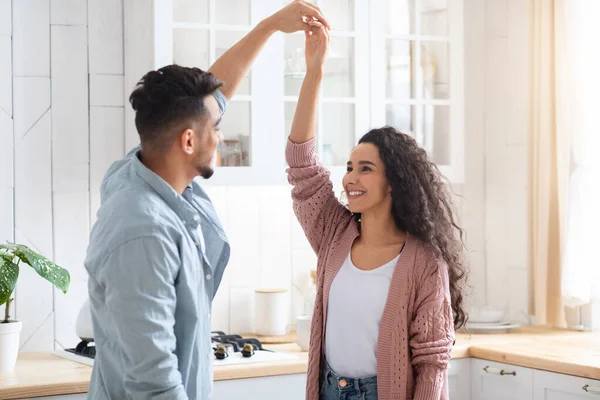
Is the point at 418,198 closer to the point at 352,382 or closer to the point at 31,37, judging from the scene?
the point at 352,382

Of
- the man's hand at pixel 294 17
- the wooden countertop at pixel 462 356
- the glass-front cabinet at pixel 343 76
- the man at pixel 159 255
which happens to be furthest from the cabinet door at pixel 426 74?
the man at pixel 159 255

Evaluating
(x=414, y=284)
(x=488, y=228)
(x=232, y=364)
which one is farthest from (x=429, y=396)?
(x=488, y=228)

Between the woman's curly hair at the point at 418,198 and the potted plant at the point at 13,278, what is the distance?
104 centimetres

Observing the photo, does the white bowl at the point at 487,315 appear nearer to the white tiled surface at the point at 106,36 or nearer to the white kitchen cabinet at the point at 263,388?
the white kitchen cabinet at the point at 263,388

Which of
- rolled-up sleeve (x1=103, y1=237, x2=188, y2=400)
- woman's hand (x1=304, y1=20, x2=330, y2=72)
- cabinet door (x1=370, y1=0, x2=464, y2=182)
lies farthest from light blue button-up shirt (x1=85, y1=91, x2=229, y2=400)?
cabinet door (x1=370, y1=0, x2=464, y2=182)

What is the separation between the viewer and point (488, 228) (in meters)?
3.91

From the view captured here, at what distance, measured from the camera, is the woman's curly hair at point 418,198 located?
2.30 meters

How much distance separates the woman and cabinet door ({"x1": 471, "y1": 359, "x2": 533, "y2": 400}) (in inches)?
26.7

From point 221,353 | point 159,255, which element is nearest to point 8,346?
point 221,353

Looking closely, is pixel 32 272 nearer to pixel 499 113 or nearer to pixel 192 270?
pixel 192 270

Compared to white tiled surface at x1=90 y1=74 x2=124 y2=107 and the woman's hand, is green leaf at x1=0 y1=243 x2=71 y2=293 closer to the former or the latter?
white tiled surface at x1=90 y1=74 x2=124 y2=107

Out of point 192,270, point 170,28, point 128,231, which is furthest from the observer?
point 170,28

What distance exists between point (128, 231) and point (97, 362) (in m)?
0.30

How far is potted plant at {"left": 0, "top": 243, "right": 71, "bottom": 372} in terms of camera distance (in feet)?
8.55
